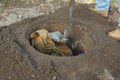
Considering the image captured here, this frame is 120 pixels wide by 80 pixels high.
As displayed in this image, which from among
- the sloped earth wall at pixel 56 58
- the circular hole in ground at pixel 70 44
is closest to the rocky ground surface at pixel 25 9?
the sloped earth wall at pixel 56 58

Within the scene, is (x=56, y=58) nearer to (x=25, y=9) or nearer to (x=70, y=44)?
(x=70, y=44)

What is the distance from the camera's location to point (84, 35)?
3.95 metres

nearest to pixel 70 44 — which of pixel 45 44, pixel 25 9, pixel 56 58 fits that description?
pixel 45 44

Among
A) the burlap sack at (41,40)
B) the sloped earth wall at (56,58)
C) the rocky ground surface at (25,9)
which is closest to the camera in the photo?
the sloped earth wall at (56,58)

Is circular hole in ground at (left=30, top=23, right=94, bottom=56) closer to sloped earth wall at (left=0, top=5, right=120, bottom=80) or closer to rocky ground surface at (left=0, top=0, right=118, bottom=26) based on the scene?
sloped earth wall at (left=0, top=5, right=120, bottom=80)

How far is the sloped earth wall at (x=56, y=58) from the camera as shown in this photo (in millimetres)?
3213

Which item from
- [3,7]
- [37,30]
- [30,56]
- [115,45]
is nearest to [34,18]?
[37,30]

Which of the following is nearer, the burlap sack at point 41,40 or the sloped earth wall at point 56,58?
the sloped earth wall at point 56,58

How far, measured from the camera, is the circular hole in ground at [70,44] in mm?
3812

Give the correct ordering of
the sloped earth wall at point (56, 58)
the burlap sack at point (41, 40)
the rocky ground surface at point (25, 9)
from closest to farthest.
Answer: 1. the sloped earth wall at point (56, 58)
2. the burlap sack at point (41, 40)
3. the rocky ground surface at point (25, 9)

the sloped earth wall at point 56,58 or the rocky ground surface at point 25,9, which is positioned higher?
the rocky ground surface at point 25,9

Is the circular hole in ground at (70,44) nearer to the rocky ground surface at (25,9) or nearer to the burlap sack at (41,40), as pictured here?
the burlap sack at (41,40)

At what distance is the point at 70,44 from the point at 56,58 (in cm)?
77

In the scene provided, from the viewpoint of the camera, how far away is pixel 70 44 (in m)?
4.09
